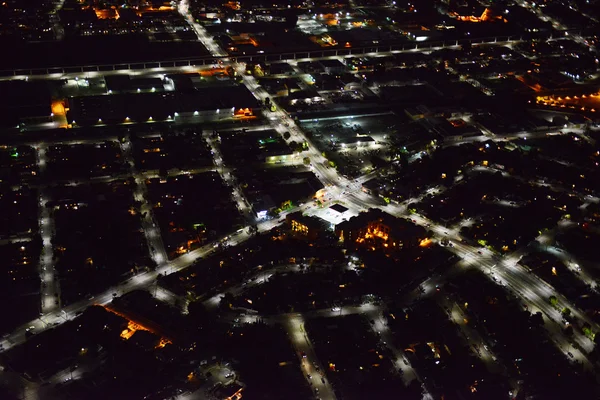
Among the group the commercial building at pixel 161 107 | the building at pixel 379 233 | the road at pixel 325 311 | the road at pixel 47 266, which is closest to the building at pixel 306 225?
the building at pixel 379 233

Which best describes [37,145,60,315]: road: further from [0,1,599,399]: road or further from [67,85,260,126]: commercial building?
[67,85,260,126]: commercial building

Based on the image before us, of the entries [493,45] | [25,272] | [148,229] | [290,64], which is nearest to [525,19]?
[493,45]

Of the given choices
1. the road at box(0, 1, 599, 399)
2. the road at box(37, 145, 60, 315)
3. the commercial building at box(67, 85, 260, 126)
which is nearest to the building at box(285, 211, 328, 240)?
the road at box(0, 1, 599, 399)

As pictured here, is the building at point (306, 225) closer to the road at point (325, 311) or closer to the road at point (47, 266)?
the road at point (325, 311)

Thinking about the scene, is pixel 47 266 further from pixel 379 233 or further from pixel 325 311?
pixel 379 233

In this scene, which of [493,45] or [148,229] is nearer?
[148,229]

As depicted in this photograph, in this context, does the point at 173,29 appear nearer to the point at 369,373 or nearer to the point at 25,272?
the point at 25,272
